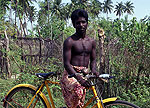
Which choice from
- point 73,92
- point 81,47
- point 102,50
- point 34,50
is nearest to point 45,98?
point 73,92

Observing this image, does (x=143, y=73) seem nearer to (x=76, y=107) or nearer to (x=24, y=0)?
(x=76, y=107)

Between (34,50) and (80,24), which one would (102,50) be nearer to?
(80,24)

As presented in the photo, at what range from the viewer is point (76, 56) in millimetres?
2295

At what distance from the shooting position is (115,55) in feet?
16.6

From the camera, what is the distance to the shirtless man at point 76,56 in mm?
2178

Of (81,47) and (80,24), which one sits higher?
(80,24)

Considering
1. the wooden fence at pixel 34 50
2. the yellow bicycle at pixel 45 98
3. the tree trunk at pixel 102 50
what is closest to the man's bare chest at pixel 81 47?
the yellow bicycle at pixel 45 98

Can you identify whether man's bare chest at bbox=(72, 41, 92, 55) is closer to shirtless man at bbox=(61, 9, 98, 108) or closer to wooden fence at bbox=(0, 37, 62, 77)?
shirtless man at bbox=(61, 9, 98, 108)

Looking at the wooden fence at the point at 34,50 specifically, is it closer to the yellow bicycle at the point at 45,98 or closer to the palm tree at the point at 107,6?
the yellow bicycle at the point at 45,98

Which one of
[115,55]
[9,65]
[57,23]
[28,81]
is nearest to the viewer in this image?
[28,81]

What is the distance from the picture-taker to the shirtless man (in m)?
2.18

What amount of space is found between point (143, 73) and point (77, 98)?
136 inches

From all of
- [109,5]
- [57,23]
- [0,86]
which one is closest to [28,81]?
[0,86]

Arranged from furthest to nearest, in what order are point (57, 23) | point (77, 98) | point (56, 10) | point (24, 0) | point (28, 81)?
1. point (56, 10)
2. point (24, 0)
3. point (57, 23)
4. point (28, 81)
5. point (77, 98)
